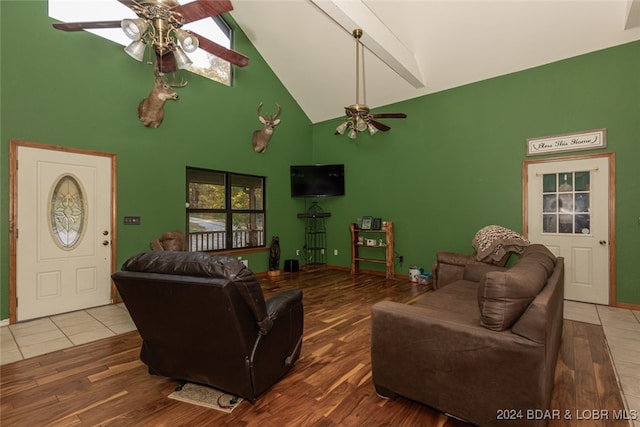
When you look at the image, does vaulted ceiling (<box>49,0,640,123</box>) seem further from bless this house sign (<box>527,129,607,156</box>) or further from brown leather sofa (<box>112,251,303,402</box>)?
brown leather sofa (<box>112,251,303,402</box>)

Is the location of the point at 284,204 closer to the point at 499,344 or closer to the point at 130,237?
the point at 130,237

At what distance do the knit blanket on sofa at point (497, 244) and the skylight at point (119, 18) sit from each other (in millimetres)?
5324

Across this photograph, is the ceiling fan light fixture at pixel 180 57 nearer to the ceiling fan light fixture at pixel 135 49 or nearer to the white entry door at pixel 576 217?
the ceiling fan light fixture at pixel 135 49

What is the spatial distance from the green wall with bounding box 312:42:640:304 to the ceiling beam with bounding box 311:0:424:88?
0.90 meters

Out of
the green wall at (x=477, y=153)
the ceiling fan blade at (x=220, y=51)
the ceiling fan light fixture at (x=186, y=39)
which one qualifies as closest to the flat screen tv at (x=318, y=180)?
the green wall at (x=477, y=153)

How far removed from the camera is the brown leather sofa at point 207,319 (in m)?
1.76

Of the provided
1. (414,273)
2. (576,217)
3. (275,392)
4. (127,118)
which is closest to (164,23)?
A: (127,118)

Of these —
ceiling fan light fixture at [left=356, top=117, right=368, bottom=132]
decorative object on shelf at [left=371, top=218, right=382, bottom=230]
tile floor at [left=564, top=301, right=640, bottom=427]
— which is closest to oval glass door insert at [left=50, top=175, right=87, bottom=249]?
ceiling fan light fixture at [left=356, top=117, right=368, bottom=132]

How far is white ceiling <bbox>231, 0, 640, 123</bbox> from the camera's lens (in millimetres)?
3943

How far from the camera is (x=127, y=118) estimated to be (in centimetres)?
445

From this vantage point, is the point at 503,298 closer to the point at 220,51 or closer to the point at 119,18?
the point at 220,51

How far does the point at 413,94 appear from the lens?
588 cm

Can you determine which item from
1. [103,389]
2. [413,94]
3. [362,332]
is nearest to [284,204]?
[413,94]

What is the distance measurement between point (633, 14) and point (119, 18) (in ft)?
22.6
